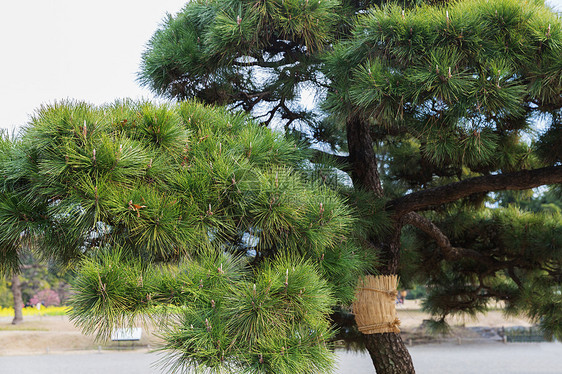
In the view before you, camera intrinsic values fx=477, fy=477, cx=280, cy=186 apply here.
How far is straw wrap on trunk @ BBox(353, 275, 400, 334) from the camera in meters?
1.46

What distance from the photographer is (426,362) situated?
4422 millimetres

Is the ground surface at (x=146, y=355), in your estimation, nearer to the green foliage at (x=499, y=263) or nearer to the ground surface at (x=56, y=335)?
the ground surface at (x=56, y=335)

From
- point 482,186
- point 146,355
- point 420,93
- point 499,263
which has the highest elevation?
point 420,93

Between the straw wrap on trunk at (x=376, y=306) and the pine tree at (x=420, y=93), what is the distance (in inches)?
2.6

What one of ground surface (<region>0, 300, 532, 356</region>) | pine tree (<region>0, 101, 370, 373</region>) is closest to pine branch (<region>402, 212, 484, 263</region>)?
pine tree (<region>0, 101, 370, 373</region>)

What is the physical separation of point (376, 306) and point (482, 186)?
1.64 ft

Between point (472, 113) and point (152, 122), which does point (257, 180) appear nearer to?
point (152, 122)

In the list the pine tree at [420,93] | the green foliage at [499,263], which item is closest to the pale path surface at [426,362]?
the green foliage at [499,263]

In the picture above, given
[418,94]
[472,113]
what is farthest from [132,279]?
[472,113]

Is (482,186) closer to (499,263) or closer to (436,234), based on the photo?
(436,234)

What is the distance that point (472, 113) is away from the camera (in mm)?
1074

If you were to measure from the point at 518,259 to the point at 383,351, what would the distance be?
927 mm

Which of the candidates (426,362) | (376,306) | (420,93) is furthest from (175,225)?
(426,362)

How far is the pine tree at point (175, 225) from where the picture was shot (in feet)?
2.57
